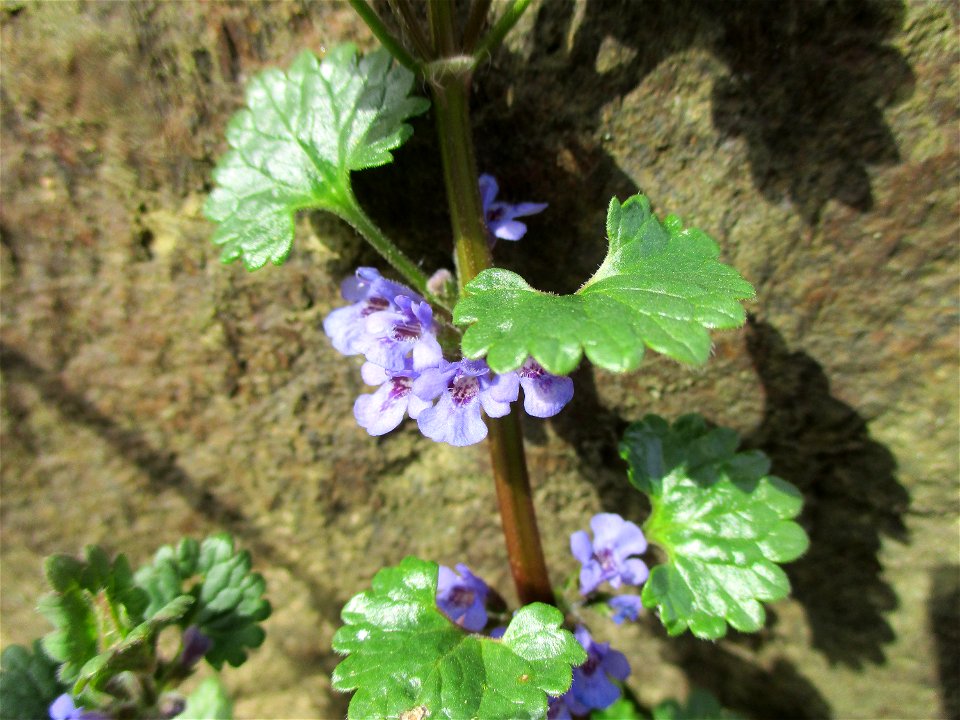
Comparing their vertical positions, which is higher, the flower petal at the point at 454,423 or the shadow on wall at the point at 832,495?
the flower petal at the point at 454,423

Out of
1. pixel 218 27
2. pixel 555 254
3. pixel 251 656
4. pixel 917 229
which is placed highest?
pixel 218 27

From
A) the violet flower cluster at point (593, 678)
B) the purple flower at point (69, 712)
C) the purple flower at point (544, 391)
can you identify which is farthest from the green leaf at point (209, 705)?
the purple flower at point (544, 391)

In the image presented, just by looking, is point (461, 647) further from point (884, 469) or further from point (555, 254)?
point (884, 469)

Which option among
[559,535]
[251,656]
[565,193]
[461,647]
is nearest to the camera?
[461,647]

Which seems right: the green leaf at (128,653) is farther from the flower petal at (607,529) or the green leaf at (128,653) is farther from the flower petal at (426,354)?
the flower petal at (607,529)

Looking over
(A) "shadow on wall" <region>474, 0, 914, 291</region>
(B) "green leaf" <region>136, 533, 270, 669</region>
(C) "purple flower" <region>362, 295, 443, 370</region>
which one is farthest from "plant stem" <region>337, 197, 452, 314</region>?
(B) "green leaf" <region>136, 533, 270, 669</region>

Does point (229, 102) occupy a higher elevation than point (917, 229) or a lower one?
higher

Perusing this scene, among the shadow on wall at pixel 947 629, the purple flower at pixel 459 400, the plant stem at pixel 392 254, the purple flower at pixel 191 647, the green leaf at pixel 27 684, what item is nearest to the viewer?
the purple flower at pixel 459 400

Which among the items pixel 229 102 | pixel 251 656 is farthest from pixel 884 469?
pixel 251 656
